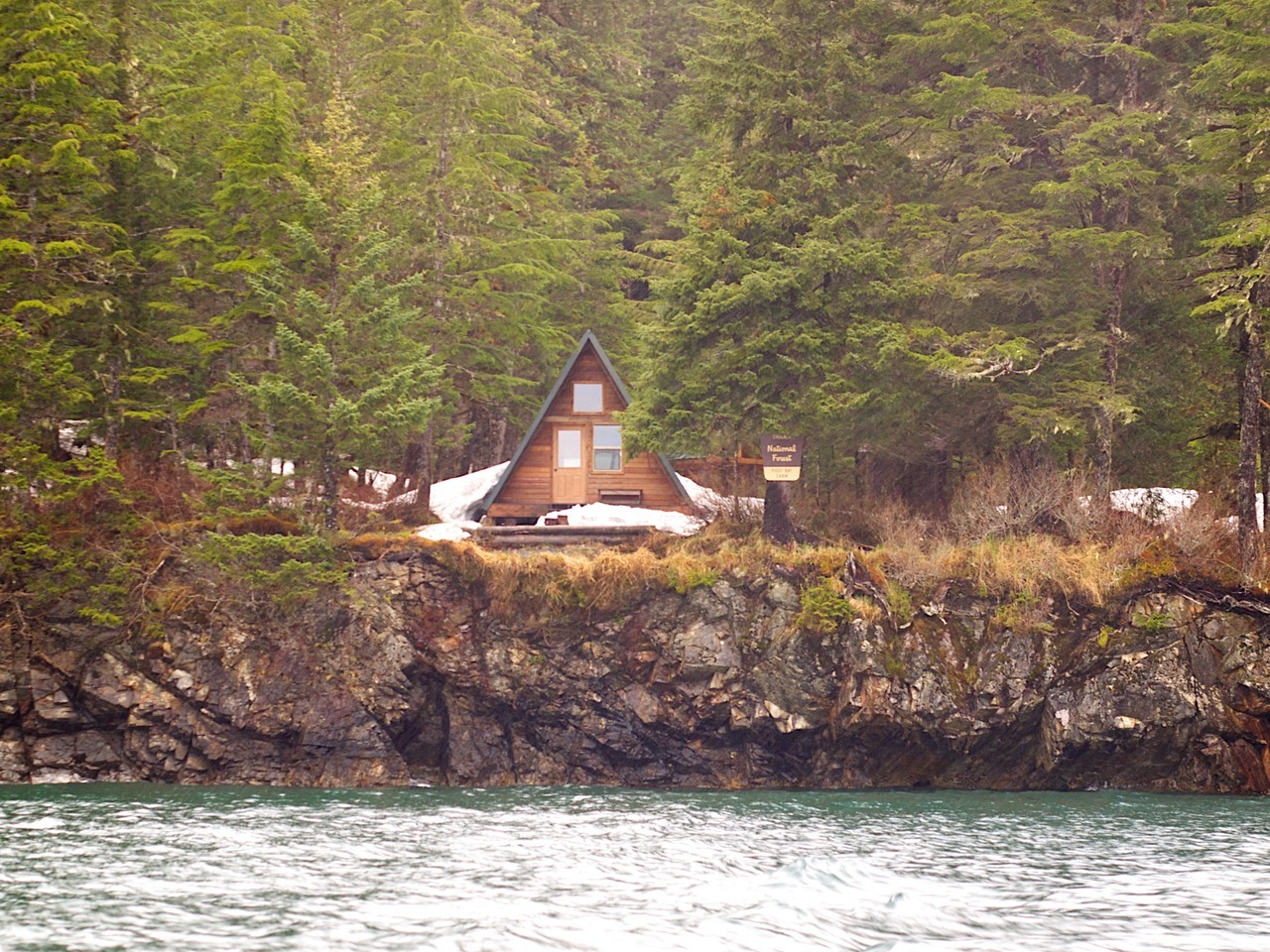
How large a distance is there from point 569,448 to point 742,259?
26.0 feet

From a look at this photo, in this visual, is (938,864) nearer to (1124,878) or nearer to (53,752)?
(1124,878)

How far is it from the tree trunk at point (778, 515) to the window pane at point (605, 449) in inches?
236

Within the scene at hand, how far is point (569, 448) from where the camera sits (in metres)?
34.4

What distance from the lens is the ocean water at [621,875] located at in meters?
11.9

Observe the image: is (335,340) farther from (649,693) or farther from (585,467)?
(649,693)

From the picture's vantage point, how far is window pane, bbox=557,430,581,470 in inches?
1351

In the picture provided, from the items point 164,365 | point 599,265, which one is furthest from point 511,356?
point 164,365

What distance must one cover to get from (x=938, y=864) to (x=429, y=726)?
13.8m

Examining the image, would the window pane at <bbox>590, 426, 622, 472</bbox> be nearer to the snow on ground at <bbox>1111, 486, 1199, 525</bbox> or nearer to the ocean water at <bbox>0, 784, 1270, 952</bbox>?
the snow on ground at <bbox>1111, 486, 1199, 525</bbox>

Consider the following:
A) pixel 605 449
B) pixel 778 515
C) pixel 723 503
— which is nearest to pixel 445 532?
pixel 605 449

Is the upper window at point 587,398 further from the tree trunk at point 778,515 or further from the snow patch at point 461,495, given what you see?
the tree trunk at point 778,515

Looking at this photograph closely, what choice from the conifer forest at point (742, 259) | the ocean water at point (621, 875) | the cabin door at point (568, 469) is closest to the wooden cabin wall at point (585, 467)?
the cabin door at point (568, 469)

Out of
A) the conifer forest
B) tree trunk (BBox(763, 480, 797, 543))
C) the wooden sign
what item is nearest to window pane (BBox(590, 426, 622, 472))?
the conifer forest

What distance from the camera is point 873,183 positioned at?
3177cm
